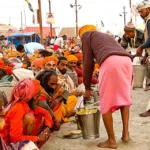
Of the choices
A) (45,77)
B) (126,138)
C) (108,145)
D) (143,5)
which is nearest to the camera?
(108,145)

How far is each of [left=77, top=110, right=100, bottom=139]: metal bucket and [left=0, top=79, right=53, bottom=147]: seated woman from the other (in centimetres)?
47

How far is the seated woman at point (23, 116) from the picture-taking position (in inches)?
152

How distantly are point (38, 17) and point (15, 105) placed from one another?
1646cm

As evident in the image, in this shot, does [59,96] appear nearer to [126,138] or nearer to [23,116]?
[126,138]

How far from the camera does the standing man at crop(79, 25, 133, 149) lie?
4.31 m

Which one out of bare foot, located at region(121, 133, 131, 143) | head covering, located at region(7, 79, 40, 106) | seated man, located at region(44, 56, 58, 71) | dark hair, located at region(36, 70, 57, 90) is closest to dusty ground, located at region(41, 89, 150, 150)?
bare foot, located at region(121, 133, 131, 143)

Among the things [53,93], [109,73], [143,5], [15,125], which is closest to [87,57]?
[109,73]

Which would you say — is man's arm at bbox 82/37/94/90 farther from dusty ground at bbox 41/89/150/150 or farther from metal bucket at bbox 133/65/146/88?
metal bucket at bbox 133/65/146/88

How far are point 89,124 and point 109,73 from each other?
0.74m

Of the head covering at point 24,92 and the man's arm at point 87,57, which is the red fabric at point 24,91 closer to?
the head covering at point 24,92

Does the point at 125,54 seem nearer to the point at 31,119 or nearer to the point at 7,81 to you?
the point at 31,119

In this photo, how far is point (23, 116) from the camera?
3.97 m

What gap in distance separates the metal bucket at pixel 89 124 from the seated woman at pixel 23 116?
47 cm

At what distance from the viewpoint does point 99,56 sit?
4402 mm
